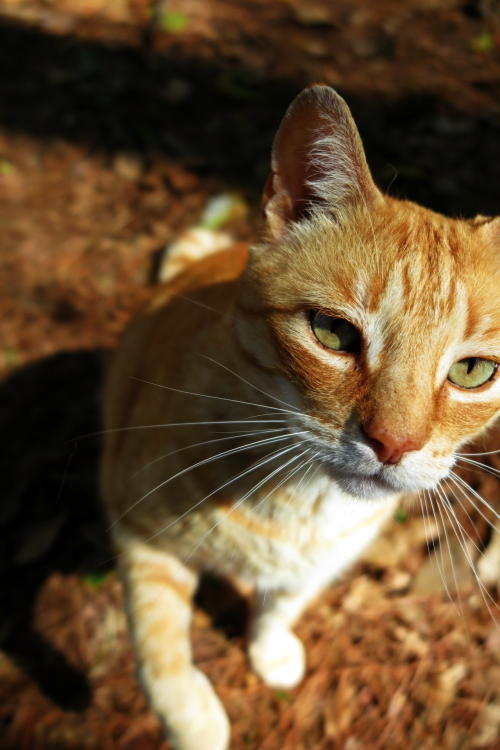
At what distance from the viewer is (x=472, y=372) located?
1.50m

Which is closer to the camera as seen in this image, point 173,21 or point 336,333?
point 336,333

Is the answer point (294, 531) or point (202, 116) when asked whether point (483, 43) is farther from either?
point (294, 531)

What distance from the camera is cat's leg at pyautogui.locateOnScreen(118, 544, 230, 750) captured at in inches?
70.9

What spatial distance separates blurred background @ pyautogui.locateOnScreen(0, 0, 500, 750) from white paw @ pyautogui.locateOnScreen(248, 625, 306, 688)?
0.08 m

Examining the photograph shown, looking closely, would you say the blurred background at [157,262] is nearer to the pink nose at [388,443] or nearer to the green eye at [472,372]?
the green eye at [472,372]

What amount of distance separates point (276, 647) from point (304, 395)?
1476mm

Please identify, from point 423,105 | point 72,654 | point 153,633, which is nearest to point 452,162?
point 423,105

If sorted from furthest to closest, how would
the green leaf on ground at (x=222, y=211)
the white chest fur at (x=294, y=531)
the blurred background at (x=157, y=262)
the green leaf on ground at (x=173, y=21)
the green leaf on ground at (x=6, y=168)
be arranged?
1. the green leaf on ground at (x=173, y=21)
2. the green leaf on ground at (x=6, y=168)
3. the green leaf on ground at (x=222, y=211)
4. the blurred background at (x=157, y=262)
5. the white chest fur at (x=294, y=531)

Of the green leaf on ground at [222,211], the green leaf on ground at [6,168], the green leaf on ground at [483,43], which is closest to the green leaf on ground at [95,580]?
the green leaf on ground at [222,211]

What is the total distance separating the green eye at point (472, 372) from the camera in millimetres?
1490

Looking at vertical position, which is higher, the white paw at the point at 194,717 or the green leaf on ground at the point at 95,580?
the white paw at the point at 194,717

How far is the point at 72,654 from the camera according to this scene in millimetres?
2420

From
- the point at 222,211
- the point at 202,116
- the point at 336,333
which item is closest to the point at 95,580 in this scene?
the point at 336,333

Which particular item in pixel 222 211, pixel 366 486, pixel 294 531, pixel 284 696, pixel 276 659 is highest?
pixel 222 211
